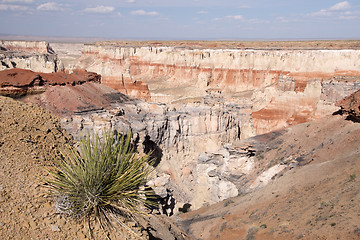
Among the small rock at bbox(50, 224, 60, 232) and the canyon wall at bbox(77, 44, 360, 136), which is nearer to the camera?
the small rock at bbox(50, 224, 60, 232)

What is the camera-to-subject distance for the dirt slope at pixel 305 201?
11570mm

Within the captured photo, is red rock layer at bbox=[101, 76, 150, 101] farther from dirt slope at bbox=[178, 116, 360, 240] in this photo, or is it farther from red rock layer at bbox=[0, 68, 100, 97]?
dirt slope at bbox=[178, 116, 360, 240]

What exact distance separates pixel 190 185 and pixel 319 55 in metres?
45.8

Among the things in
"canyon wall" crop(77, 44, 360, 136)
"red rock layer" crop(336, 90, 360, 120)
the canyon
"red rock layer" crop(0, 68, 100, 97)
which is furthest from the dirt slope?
"red rock layer" crop(0, 68, 100, 97)

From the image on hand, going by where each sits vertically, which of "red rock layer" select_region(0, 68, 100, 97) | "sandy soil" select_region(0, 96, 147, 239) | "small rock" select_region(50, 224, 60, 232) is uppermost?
"red rock layer" select_region(0, 68, 100, 97)

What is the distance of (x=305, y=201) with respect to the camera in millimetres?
13781

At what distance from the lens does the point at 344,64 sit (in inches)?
2208

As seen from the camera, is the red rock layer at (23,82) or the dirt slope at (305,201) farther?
the red rock layer at (23,82)

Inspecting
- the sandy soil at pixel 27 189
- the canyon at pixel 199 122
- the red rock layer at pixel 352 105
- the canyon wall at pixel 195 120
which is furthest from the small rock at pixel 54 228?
the red rock layer at pixel 352 105

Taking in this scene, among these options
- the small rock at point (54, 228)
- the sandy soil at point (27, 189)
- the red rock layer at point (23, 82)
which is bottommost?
the small rock at point (54, 228)

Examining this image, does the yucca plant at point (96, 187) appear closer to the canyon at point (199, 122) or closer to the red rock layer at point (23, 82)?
the canyon at point (199, 122)

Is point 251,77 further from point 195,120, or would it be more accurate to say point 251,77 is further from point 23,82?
point 23,82

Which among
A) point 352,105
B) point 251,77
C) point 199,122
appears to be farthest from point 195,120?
point 251,77

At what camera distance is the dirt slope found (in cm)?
1157
